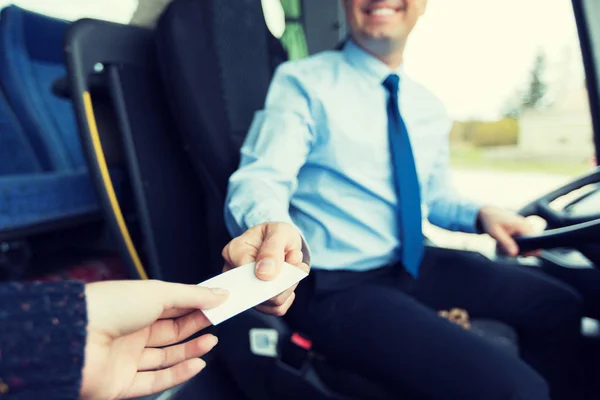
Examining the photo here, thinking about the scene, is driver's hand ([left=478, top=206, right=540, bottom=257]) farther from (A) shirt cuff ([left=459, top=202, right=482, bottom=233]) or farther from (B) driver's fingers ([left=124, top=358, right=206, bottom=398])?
(B) driver's fingers ([left=124, top=358, right=206, bottom=398])

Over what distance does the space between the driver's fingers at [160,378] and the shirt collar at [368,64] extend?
0.65 m

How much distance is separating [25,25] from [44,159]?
42cm

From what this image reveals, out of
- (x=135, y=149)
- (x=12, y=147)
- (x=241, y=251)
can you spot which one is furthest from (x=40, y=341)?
(x=12, y=147)

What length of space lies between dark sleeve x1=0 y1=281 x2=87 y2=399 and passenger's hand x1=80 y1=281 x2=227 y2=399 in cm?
2

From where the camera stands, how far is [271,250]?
53cm

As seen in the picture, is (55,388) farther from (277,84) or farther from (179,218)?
(277,84)

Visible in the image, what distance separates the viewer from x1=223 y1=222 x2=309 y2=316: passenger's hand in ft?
1.71

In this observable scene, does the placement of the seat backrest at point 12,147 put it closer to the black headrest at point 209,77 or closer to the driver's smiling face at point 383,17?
the black headrest at point 209,77

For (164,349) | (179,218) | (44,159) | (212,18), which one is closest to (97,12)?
(44,159)

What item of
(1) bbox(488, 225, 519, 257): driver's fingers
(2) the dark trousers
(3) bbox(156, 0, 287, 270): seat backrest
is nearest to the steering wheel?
(1) bbox(488, 225, 519, 257): driver's fingers

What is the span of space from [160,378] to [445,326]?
0.42 m

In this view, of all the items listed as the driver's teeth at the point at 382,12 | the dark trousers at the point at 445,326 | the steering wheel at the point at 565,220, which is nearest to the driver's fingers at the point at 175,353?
the dark trousers at the point at 445,326

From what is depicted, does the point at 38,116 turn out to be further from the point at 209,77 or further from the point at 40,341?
the point at 40,341

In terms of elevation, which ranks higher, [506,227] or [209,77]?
[209,77]
